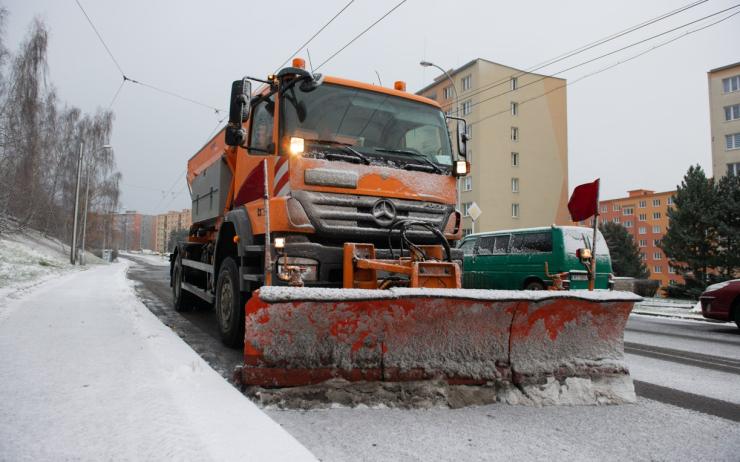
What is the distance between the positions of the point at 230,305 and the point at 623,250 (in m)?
42.8

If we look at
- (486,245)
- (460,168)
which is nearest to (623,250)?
(486,245)

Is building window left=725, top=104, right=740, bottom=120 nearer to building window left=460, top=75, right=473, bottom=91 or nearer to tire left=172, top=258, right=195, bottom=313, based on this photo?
building window left=460, top=75, right=473, bottom=91

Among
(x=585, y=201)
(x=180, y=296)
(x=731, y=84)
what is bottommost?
(x=180, y=296)

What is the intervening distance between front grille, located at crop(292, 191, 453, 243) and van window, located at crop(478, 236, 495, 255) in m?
7.15

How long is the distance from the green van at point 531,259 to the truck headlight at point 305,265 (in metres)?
6.59

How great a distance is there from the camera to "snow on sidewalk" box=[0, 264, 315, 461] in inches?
83.3

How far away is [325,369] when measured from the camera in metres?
3.09

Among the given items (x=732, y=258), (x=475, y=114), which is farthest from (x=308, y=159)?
(x=475, y=114)

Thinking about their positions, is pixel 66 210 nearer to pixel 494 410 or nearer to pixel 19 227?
pixel 19 227

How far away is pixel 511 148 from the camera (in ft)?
125

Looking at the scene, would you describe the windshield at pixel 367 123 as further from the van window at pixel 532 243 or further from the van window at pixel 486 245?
the van window at pixel 486 245

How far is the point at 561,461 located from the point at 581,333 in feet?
4.36

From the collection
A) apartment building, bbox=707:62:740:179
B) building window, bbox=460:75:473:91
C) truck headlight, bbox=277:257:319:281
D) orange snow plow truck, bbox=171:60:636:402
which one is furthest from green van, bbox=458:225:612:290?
apartment building, bbox=707:62:740:179

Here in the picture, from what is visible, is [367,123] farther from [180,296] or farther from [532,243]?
[532,243]
